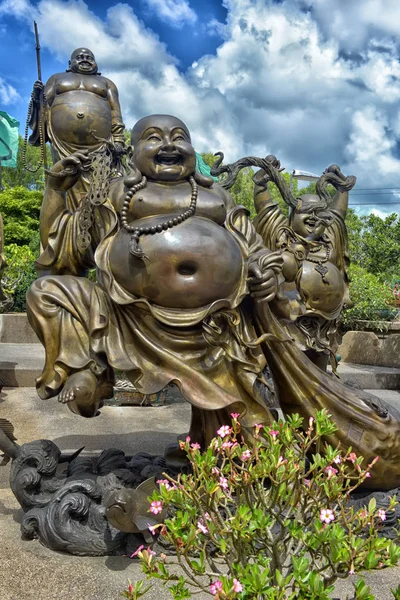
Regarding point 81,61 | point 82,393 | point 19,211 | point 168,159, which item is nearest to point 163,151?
point 168,159

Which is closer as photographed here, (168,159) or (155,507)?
(155,507)

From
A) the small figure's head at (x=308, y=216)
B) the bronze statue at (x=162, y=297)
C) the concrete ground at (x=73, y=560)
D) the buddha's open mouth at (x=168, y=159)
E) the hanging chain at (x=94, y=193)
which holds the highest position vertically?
the small figure's head at (x=308, y=216)

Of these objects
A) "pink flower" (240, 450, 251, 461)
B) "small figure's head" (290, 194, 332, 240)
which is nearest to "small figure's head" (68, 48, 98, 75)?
"small figure's head" (290, 194, 332, 240)

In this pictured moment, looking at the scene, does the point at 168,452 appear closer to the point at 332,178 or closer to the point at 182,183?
the point at 182,183

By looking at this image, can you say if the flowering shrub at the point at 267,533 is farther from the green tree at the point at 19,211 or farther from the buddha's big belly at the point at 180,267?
the green tree at the point at 19,211

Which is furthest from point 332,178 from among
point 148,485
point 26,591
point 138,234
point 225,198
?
point 26,591

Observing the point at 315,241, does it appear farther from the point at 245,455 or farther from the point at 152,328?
the point at 245,455

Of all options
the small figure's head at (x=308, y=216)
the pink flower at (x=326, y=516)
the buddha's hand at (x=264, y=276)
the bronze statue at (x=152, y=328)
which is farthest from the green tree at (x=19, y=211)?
the pink flower at (x=326, y=516)

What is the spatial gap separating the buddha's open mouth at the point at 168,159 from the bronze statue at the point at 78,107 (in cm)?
369

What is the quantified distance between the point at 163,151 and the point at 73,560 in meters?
1.83

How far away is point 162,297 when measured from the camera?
2.48 meters

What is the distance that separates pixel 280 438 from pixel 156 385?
715mm

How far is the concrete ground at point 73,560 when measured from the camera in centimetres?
217

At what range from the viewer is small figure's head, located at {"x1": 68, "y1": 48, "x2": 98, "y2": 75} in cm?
644
